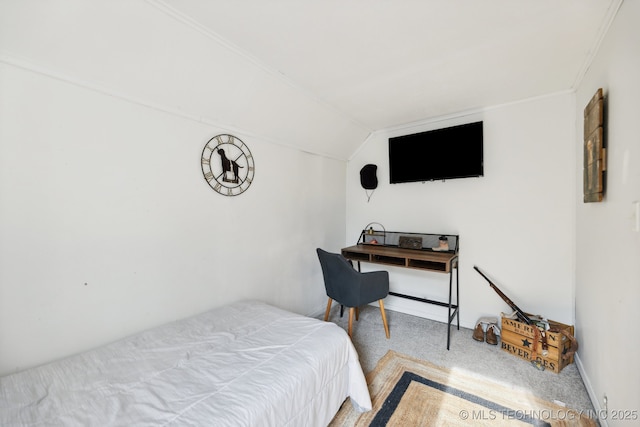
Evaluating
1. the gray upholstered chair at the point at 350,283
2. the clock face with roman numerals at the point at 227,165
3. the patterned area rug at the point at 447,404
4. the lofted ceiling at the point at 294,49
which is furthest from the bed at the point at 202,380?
the lofted ceiling at the point at 294,49

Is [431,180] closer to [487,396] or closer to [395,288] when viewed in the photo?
[395,288]

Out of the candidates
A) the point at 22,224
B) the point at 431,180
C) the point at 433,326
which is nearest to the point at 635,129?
the point at 431,180

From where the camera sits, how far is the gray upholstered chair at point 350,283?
2352 mm

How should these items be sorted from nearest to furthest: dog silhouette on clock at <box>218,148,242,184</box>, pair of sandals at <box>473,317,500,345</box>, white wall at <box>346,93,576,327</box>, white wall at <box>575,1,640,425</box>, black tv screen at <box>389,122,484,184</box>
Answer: white wall at <box>575,1,640,425</box> < dog silhouette on clock at <box>218,148,242,184</box> < white wall at <box>346,93,576,327</box> < pair of sandals at <box>473,317,500,345</box> < black tv screen at <box>389,122,484,184</box>

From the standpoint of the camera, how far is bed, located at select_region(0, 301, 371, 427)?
966 millimetres

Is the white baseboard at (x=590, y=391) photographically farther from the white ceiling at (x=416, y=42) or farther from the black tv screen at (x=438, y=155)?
the white ceiling at (x=416, y=42)

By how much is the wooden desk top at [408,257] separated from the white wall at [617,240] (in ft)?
3.10

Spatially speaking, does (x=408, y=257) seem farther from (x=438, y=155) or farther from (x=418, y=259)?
(x=438, y=155)

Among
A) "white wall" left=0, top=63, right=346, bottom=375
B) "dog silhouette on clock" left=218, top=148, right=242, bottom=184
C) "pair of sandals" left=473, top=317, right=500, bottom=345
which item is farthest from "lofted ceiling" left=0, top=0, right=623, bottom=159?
"pair of sandals" left=473, top=317, right=500, bottom=345

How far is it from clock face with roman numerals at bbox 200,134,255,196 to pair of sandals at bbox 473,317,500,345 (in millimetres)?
2747

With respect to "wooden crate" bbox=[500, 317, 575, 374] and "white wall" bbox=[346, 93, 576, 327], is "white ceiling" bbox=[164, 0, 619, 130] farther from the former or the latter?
"wooden crate" bbox=[500, 317, 575, 374]

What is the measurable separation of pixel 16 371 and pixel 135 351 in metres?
0.52

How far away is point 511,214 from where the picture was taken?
253 centimetres

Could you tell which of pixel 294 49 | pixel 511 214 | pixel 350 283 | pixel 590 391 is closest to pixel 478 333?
pixel 590 391
